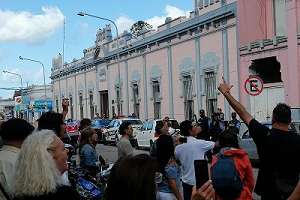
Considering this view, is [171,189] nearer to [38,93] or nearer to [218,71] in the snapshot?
[218,71]

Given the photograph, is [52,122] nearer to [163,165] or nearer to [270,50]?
[163,165]

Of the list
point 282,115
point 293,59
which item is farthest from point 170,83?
point 282,115

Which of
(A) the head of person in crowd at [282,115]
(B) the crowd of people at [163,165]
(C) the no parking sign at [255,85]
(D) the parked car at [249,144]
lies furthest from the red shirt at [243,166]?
(D) the parked car at [249,144]

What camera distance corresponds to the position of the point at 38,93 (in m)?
100

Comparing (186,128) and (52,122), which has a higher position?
(52,122)

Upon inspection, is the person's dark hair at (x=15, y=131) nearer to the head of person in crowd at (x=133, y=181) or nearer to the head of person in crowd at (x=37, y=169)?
the head of person in crowd at (x=37, y=169)

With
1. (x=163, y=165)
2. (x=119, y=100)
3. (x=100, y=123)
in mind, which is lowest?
(x=100, y=123)

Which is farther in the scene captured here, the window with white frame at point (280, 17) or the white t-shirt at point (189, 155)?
the window with white frame at point (280, 17)

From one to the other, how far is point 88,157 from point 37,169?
19.1 ft

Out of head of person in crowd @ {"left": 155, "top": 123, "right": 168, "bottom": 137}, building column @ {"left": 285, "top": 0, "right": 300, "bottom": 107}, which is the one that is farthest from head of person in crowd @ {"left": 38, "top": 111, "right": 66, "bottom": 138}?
building column @ {"left": 285, "top": 0, "right": 300, "bottom": 107}

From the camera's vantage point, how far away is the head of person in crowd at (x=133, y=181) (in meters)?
3.19

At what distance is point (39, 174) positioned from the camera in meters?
3.86

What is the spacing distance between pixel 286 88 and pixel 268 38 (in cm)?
368

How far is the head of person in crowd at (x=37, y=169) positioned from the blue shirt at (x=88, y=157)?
5560mm
